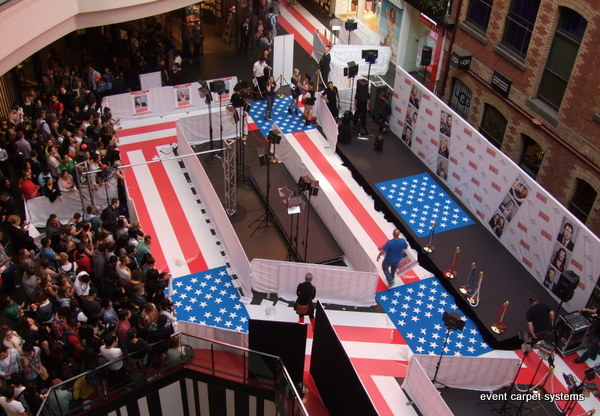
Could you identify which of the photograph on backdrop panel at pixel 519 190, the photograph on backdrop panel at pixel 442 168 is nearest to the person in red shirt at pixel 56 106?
the photograph on backdrop panel at pixel 442 168

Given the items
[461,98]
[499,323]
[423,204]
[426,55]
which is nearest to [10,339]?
[499,323]

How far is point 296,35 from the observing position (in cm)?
2473

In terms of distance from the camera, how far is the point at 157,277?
1199cm

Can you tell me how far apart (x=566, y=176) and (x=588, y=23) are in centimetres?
347

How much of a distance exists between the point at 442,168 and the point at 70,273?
975 cm

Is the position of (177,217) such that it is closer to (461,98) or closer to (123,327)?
(123,327)

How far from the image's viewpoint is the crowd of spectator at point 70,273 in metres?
10.4

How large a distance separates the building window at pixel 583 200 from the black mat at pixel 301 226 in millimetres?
5639

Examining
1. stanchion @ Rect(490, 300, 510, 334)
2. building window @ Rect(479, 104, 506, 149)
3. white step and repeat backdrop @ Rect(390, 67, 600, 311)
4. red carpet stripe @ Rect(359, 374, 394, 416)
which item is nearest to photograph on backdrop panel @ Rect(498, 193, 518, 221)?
white step and repeat backdrop @ Rect(390, 67, 600, 311)

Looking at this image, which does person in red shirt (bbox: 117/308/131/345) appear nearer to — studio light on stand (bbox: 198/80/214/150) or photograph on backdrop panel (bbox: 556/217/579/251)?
studio light on stand (bbox: 198/80/214/150)

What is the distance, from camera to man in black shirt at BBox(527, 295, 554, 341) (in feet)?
39.7

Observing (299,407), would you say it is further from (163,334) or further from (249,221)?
(249,221)

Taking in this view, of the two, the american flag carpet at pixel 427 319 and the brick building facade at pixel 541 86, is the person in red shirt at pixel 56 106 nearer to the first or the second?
the american flag carpet at pixel 427 319

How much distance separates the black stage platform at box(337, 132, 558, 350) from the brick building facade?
206cm
